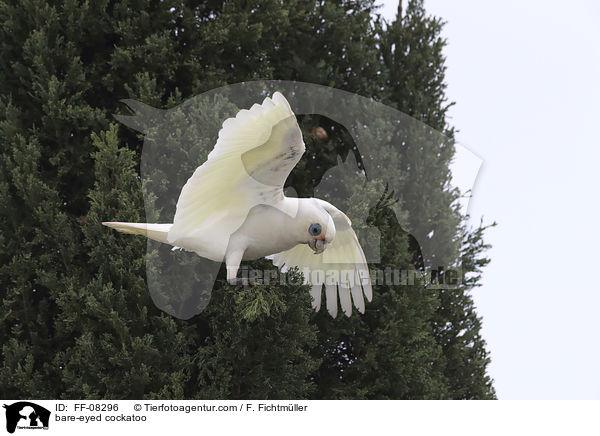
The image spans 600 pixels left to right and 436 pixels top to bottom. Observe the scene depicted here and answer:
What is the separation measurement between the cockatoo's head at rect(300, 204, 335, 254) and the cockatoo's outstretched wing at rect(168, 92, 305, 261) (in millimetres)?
215

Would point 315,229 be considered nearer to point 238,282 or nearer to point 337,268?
point 238,282

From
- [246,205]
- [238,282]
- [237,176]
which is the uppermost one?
[237,176]

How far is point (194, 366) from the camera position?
6.55 m

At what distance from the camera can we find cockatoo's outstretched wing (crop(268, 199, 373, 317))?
518cm

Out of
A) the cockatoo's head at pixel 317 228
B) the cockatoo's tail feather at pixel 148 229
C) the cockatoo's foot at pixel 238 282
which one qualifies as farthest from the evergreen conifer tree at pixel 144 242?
the cockatoo's head at pixel 317 228

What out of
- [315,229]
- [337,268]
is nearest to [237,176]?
[315,229]

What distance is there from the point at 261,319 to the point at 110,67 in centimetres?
344

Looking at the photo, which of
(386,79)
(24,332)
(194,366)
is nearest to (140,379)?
(194,366)

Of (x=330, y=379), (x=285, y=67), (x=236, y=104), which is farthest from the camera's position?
(x=285, y=67)

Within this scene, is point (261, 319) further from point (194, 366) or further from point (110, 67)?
point (110, 67)

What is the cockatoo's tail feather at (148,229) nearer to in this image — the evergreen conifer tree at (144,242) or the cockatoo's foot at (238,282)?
the cockatoo's foot at (238,282)

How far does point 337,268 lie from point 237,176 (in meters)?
1.58

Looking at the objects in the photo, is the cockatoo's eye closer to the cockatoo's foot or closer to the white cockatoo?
the white cockatoo

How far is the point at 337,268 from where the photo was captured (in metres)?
5.33
